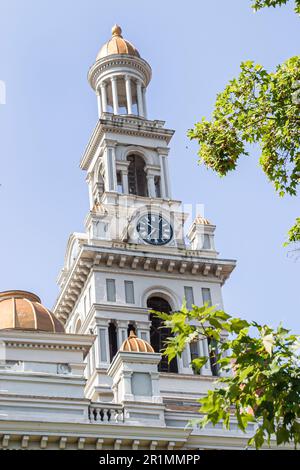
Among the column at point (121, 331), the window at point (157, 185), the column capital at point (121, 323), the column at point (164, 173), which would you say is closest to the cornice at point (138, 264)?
the column capital at point (121, 323)

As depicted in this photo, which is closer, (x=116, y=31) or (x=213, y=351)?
(x=213, y=351)

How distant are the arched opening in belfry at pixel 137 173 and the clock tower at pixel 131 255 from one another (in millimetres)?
64

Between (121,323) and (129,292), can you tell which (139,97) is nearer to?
(129,292)

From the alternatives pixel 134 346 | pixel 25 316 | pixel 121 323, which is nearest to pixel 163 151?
pixel 121 323

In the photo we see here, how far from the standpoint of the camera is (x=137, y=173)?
53375mm

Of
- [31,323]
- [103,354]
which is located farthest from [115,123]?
[31,323]

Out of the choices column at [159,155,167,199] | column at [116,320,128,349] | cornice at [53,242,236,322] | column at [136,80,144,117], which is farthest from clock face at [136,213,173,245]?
column at [136,80,144,117]

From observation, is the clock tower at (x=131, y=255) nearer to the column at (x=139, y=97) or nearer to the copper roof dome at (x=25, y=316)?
the column at (x=139, y=97)

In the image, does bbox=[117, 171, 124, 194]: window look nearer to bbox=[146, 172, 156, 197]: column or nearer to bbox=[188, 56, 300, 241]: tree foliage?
bbox=[146, 172, 156, 197]: column

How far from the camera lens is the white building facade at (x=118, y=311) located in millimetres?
30422

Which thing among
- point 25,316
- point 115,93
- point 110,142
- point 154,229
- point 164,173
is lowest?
point 25,316

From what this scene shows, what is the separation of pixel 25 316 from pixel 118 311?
9907 millimetres

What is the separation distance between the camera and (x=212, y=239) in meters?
49.0

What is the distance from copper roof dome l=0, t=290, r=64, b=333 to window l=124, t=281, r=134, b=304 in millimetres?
8991
